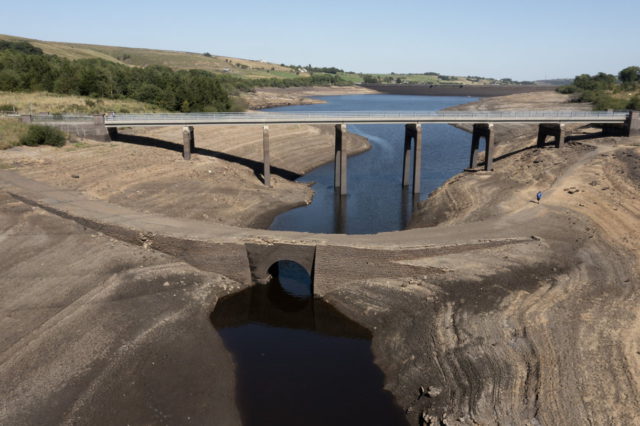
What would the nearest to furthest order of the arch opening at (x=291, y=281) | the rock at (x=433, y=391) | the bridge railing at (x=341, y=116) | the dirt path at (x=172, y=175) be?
the rock at (x=433, y=391) < the arch opening at (x=291, y=281) < the dirt path at (x=172, y=175) < the bridge railing at (x=341, y=116)

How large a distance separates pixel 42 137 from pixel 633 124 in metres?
70.3

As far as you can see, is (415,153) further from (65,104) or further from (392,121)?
(65,104)

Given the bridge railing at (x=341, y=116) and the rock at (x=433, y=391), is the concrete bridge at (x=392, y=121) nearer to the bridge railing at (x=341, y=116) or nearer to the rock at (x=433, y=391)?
the bridge railing at (x=341, y=116)

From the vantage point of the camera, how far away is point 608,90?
125 metres

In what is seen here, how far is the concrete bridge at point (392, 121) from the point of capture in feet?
181

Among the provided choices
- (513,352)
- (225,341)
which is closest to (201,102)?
(225,341)

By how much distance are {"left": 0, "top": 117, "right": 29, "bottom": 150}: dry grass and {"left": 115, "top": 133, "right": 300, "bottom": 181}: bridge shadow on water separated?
10.1 m

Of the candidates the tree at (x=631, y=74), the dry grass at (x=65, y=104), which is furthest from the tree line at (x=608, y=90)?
the dry grass at (x=65, y=104)

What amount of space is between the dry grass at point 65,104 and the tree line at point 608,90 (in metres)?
79.3

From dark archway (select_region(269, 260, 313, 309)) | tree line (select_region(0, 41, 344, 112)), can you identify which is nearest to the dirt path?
dark archway (select_region(269, 260, 313, 309))

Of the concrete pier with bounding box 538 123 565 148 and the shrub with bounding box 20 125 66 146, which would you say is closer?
the shrub with bounding box 20 125 66 146

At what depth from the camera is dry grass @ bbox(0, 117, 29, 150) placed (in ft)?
169

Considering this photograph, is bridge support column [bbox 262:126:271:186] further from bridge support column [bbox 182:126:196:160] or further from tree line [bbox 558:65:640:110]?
tree line [bbox 558:65:640:110]

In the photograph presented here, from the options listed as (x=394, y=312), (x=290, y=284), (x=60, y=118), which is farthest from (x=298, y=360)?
(x=60, y=118)
